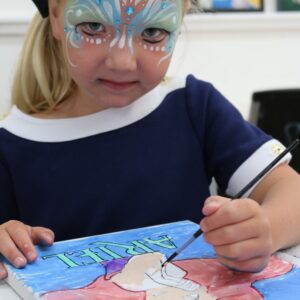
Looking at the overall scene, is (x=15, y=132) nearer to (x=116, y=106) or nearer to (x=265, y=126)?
(x=116, y=106)

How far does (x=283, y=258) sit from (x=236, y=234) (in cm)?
9

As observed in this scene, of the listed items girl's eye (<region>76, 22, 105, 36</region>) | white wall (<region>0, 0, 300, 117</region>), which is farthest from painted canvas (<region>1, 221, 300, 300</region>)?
white wall (<region>0, 0, 300, 117</region>)

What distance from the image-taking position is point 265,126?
4.45 feet

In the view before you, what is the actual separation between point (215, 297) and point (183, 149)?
41cm

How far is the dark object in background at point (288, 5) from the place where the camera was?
61.5 inches

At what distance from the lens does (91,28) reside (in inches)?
28.3

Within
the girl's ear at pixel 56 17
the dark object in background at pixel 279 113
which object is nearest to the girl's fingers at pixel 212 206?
the girl's ear at pixel 56 17

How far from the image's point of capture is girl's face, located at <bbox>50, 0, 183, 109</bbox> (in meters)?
0.70

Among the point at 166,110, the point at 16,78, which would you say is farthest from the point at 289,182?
the point at 16,78

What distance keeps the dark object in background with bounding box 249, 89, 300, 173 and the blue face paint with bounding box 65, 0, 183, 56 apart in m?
0.67

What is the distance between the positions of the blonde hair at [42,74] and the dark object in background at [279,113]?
0.58 metres

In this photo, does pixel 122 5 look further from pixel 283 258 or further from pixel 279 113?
pixel 279 113

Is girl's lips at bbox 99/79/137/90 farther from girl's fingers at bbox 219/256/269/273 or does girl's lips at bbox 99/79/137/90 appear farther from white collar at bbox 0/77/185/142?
girl's fingers at bbox 219/256/269/273

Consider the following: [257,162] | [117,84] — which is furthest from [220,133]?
[117,84]
